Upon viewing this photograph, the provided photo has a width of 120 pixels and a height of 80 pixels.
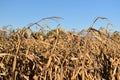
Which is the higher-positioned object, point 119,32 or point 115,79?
point 119,32

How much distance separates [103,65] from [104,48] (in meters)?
0.22

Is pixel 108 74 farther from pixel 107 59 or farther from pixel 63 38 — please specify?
pixel 63 38

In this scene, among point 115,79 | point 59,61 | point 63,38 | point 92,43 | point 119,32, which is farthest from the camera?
point 119,32

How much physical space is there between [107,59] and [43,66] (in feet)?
2.10

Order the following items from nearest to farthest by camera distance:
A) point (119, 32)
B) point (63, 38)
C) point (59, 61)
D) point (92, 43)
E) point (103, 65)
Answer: point (59, 61), point (103, 65), point (92, 43), point (63, 38), point (119, 32)

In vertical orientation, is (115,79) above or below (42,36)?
below

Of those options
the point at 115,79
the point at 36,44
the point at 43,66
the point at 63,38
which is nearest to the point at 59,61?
the point at 43,66

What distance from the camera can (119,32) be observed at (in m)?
4.87

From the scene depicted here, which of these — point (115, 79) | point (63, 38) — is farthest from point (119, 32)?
point (115, 79)

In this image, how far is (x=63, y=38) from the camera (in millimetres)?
3574

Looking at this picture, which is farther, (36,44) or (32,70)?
(36,44)

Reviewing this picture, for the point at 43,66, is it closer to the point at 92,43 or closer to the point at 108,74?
the point at 108,74

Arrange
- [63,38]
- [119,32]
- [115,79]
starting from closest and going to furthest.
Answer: [115,79], [63,38], [119,32]

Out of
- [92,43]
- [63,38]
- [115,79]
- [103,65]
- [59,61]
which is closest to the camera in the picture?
[59,61]
